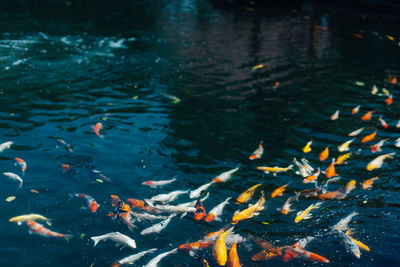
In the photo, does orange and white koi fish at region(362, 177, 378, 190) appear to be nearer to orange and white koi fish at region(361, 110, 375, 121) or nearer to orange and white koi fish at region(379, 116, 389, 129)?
orange and white koi fish at region(379, 116, 389, 129)

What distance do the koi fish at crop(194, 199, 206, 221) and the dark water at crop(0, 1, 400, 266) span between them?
0.12m

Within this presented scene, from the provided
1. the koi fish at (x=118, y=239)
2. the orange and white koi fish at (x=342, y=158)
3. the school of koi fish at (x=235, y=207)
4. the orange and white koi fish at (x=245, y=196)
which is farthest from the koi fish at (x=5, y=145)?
the orange and white koi fish at (x=342, y=158)

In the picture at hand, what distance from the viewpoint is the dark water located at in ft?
18.9

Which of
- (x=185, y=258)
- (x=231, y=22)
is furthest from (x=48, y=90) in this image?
(x=231, y=22)

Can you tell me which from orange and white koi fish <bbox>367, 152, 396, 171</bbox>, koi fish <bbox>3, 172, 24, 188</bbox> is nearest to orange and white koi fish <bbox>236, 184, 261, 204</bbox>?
orange and white koi fish <bbox>367, 152, 396, 171</bbox>

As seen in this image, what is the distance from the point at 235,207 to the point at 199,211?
0.65 m

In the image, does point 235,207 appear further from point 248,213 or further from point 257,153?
point 257,153

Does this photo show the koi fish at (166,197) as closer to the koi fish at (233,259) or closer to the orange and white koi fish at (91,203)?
the orange and white koi fish at (91,203)

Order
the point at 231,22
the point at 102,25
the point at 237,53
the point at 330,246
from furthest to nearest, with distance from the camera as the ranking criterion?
the point at 231,22
the point at 102,25
the point at 237,53
the point at 330,246

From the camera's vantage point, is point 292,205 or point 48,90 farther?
point 48,90

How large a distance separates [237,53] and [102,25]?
7827 millimetres

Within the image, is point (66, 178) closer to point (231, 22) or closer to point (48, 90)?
point (48, 90)

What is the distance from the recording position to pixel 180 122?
9.39m

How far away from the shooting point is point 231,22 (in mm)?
22641
